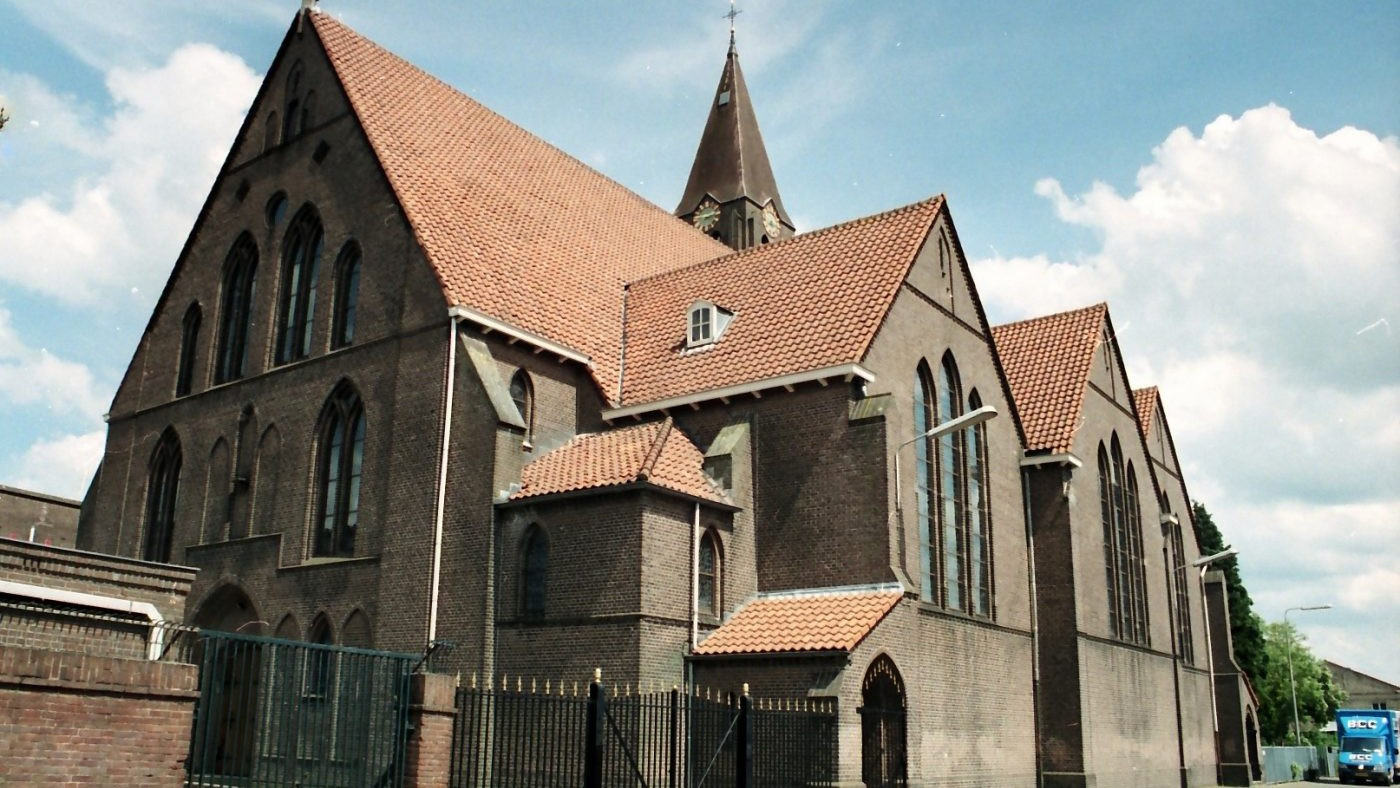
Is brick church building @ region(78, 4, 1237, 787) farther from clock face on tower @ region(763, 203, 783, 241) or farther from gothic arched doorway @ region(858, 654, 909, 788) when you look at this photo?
clock face on tower @ region(763, 203, 783, 241)

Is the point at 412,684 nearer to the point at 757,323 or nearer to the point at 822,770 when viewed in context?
the point at 822,770

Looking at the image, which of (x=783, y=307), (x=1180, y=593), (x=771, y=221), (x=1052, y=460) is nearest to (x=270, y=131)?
(x=783, y=307)

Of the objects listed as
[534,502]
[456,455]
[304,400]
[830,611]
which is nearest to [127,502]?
[304,400]

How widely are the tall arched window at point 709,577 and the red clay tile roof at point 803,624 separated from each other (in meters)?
0.42

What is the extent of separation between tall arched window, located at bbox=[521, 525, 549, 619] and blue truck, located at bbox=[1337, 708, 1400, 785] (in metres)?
43.6

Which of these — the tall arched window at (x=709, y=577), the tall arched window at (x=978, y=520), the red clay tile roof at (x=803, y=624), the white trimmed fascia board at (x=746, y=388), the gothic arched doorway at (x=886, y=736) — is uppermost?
the white trimmed fascia board at (x=746, y=388)

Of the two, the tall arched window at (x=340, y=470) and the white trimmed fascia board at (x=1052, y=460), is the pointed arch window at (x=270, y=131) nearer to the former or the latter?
the tall arched window at (x=340, y=470)

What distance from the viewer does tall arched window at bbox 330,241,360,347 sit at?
2561cm

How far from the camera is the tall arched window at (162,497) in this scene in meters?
28.2

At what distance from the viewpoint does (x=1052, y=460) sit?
1128 inches

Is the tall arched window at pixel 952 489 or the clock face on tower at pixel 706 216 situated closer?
the tall arched window at pixel 952 489

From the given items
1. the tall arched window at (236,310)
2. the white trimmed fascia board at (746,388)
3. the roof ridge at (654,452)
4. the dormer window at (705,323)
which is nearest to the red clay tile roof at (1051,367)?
the dormer window at (705,323)

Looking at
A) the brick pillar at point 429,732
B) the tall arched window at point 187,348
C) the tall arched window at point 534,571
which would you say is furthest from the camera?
the tall arched window at point 187,348

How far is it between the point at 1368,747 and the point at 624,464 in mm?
43592
